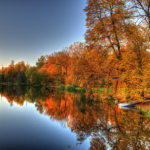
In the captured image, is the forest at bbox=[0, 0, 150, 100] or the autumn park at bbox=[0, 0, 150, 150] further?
the forest at bbox=[0, 0, 150, 100]

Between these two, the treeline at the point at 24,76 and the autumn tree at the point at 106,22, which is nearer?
the autumn tree at the point at 106,22

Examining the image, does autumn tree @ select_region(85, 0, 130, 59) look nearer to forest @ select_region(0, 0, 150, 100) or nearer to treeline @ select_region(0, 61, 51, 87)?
forest @ select_region(0, 0, 150, 100)

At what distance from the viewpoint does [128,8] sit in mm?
11477

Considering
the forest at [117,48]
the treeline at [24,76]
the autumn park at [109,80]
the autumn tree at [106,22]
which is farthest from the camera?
the treeline at [24,76]

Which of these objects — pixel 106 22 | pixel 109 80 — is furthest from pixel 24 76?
pixel 109 80

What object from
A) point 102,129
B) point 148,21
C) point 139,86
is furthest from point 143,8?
point 102,129

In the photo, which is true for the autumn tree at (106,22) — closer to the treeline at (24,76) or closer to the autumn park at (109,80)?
the autumn park at (109,80)

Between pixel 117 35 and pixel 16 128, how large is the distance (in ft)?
37.8

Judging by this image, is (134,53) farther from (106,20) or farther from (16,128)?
(16,128)

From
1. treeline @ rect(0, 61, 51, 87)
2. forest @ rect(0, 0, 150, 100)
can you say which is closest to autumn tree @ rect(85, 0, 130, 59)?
forest @ rect(0, 0, 150, 100)

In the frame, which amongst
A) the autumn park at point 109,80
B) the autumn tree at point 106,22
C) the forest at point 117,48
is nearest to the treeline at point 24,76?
the autumn park at point 109,80

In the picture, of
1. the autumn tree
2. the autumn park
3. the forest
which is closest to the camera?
the autumn park

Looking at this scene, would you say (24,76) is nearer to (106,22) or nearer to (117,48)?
(117,48)

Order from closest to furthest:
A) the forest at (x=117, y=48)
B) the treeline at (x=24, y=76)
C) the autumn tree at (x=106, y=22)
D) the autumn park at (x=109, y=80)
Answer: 1. the autumn park at (x=109, y=80)
2. the forest at (x=117, y=48)
3. the autumn tree at (x=106, y=22)
4. the treeline at (x=24, y=76)
